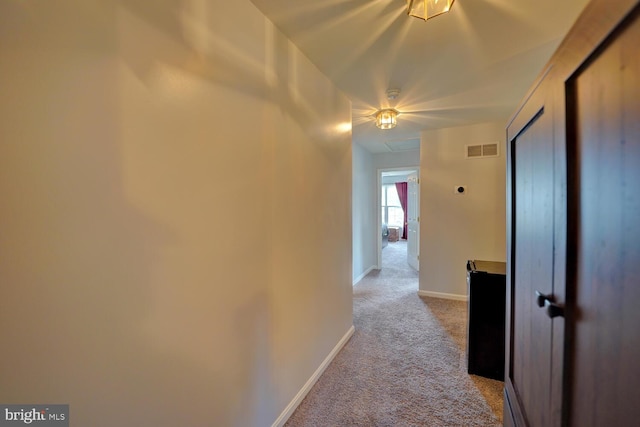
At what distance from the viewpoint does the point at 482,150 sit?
11.3ft

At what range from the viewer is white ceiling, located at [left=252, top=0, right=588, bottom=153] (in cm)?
137

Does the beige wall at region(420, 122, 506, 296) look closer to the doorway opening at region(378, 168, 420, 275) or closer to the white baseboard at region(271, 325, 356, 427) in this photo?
the doorway opening at region(378, 168, 420, 275)

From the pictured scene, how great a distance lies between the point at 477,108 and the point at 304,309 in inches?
111

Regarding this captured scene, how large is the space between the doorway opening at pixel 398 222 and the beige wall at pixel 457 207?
4.55 ft

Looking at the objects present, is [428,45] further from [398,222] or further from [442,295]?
[398,222]

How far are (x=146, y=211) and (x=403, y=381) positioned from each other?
210 centimetres

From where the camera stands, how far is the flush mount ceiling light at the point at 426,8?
1.23 metres

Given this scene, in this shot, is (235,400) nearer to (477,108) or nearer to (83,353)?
(83,353)

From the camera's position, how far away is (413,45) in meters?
1.68

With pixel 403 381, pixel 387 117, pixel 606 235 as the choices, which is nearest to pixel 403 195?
pixel 387 117

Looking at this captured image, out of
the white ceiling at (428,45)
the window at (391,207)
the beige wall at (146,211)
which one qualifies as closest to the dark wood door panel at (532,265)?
the white ceiling at (428,45)

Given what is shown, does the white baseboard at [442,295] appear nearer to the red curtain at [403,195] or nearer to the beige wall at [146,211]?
the beige wall at [146,211]

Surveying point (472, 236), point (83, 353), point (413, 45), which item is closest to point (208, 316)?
point (83, 353)

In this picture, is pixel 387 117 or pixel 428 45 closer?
pixel 428 45
